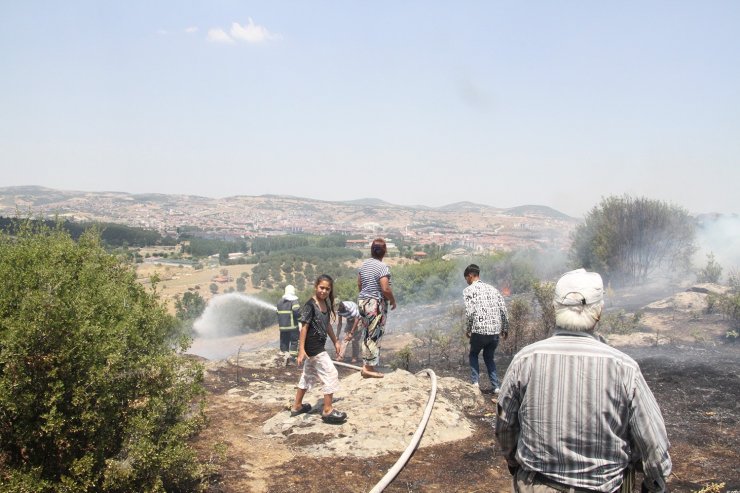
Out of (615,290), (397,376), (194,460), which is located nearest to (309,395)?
(397,376)

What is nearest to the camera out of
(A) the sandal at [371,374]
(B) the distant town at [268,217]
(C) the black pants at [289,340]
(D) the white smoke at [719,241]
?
(A) the sandal at [371,374]

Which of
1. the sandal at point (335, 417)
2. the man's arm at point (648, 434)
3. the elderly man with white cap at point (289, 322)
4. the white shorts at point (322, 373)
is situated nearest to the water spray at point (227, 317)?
the elderly man with white cap at point (289, 322)

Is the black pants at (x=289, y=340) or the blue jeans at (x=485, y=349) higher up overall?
the blue jeans at (x=485, y=349)

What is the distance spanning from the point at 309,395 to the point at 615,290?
2271cm

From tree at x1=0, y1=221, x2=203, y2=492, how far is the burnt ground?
0.56 m

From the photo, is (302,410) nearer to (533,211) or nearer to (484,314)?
(484,314)

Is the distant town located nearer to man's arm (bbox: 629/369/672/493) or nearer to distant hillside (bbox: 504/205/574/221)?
distant hillside (bbox: 504/205/574/221)

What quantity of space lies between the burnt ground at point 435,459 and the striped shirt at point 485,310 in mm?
987

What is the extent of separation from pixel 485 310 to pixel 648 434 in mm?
4730

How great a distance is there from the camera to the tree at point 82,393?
11.0 ft

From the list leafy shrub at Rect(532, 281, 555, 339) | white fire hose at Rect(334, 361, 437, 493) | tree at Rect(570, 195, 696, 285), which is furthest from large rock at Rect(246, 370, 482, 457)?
tree at Rect(570, 195, 696, 285)

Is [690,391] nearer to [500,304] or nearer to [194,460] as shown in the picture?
[500,304]

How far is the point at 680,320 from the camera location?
15.5 m

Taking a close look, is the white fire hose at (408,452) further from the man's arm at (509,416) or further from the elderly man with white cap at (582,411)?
the elderly man with white cap at (582,411)
